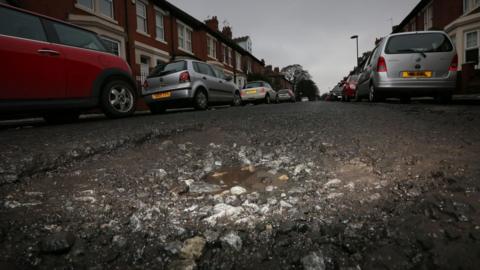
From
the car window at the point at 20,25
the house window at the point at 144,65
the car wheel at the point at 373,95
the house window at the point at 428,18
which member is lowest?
the car wheel at the point at 373,95

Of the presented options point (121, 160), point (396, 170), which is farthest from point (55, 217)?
point (396, 170)

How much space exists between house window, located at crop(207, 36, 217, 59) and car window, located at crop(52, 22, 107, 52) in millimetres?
18663

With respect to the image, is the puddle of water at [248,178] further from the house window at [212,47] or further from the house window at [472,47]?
the house window at [212,47]

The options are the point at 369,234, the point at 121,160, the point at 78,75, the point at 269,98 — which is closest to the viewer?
the point at 369,234

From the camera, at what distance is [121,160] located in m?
2.08

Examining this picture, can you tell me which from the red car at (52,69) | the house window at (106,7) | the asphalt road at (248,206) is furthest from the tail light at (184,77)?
the house window at (106,7)

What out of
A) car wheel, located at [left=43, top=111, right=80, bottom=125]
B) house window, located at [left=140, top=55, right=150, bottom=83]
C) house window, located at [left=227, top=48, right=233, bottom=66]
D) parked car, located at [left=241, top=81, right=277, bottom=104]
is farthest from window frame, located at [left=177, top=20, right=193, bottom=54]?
car wheel, located at [left=43, top=111, right=80, bottom=125]

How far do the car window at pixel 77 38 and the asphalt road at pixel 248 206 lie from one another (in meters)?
2.98

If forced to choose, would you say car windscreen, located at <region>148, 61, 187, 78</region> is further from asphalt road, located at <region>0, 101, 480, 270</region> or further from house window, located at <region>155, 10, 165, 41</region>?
house window, located at <region>155, 10, 165, 41</region>

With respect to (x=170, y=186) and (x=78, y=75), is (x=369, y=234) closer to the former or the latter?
(x=170, y=186)

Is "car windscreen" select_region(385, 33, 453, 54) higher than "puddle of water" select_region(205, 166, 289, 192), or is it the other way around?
"car windscreen" select_region(385, 33, 453, 54)

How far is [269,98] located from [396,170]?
16.1 m

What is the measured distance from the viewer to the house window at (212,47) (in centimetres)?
2325

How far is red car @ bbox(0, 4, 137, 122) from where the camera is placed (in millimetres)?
3779
